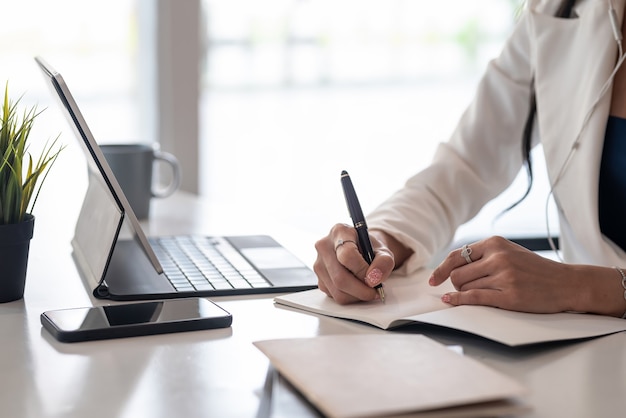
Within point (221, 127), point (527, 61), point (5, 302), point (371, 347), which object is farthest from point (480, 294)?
point (221, 127)

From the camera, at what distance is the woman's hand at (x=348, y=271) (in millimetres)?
980

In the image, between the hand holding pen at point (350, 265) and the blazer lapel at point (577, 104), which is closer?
the hand holding pen at point (350, 265)

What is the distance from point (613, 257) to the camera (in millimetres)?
1322

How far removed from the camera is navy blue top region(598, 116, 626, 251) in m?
1.33

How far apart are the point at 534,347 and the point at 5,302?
61cm

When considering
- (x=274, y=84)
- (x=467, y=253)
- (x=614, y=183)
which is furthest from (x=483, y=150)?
(x=274, y=84)

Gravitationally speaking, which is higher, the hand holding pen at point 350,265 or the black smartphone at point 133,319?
the hand holding pen at point 350,265

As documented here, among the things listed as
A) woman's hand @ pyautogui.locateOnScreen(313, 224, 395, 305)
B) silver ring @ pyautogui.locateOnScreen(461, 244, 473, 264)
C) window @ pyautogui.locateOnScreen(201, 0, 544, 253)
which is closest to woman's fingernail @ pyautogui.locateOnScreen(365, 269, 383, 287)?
woman's hand @ pyautogui.locateOnScreen(313, 224, 395, 305)

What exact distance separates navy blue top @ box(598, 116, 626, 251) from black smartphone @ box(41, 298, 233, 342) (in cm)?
72

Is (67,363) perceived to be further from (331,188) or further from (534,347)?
(331,188)

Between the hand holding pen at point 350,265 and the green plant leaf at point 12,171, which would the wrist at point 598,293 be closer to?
the hand holding pen at point 350,265

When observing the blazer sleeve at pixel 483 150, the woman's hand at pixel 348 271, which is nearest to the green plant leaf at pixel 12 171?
the woman's hand at pixel 348 271

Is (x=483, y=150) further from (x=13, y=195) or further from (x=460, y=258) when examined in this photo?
(x=13, y=195)

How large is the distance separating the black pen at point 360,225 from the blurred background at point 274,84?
1120 mm
